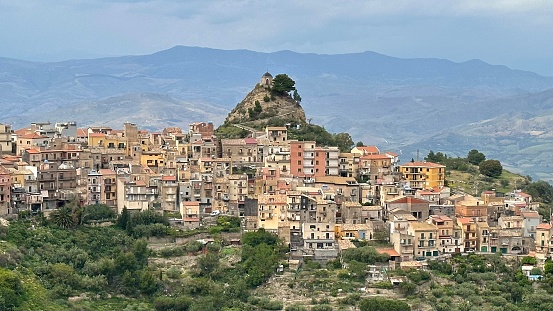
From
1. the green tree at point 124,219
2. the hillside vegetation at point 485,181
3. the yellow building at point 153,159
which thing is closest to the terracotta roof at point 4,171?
the green tree at point 124,219

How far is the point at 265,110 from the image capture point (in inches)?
2295

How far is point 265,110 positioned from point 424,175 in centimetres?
1229

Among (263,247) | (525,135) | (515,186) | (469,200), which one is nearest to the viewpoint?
(263,247)

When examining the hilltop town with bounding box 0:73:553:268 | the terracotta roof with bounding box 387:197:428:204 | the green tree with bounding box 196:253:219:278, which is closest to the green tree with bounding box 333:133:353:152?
the hilltop town with bounding box 0:73:553:268

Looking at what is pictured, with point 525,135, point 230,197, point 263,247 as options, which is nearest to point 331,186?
point 230,197

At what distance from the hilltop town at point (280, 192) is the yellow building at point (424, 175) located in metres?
0.04

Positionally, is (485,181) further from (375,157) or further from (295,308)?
(295,308)

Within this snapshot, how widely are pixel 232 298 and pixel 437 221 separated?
8.68 m

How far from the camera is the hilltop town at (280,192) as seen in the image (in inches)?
1592

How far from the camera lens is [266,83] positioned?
200 ft

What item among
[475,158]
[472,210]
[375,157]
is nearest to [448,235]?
[472,210]

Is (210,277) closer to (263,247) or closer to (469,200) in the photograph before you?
(263,247)

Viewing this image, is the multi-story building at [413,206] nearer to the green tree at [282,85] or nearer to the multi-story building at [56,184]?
the multi-story building at [56,184]

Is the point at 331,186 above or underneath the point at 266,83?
underneath
